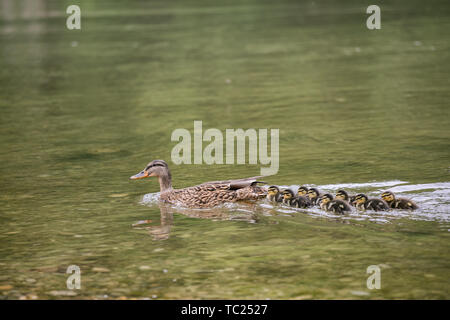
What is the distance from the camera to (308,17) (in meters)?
28.8

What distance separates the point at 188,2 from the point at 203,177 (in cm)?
3039

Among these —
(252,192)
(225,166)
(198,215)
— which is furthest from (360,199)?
(225,166)

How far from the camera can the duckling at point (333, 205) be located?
7.84 metres

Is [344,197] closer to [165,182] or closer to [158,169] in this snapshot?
[165,182]

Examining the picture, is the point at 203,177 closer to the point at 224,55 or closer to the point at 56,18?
the point at 224,55

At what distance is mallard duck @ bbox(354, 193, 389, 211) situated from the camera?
25.5 ft

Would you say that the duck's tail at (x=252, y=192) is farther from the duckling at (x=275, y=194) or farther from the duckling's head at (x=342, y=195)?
the duckling's head at (x=342, y=195)

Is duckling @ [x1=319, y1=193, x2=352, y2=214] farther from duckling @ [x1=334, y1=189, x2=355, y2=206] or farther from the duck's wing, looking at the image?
the duck's wing

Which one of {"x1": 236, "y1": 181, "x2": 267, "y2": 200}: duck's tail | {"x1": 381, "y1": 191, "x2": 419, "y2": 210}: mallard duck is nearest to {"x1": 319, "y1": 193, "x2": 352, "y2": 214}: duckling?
{"x1": 381, "y1": 191, "x2": 419, "y2": 210}: mallard duck

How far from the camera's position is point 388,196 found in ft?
25.6

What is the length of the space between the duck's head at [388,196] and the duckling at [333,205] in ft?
1.18

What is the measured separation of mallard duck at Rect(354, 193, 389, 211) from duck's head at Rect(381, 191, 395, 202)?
7 cm
